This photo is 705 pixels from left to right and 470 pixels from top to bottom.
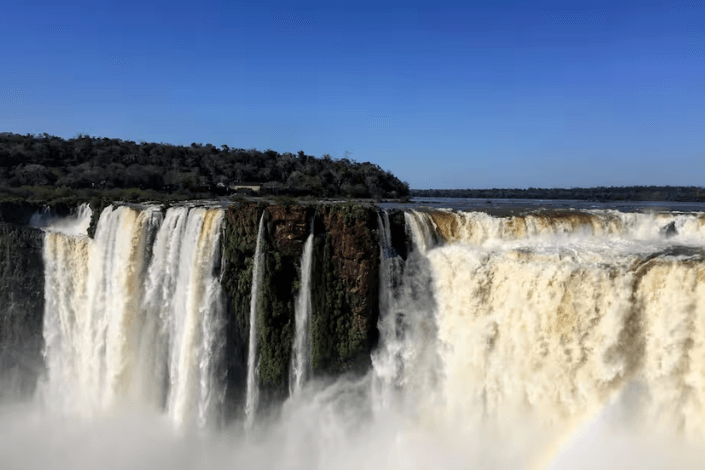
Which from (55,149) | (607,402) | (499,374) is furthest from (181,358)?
(55,149)

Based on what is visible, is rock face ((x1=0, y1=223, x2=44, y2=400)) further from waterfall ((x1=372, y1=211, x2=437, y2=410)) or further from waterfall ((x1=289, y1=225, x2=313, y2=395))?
waterfall ((x1=372, y1=211, x2=437, y2=410))

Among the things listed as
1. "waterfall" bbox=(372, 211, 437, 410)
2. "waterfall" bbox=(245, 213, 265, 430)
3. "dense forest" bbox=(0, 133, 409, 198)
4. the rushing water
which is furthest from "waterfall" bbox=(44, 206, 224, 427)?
"dense forest" bbox=(0, 133, 409, 198)

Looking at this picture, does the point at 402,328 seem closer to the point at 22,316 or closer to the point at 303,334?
the point at 303,334

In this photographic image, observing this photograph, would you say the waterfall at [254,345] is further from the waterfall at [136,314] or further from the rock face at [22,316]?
the rock face at [22,316]

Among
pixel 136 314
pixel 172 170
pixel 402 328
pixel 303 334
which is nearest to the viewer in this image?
pixel 402 328

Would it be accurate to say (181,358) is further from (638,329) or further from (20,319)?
(638,329)

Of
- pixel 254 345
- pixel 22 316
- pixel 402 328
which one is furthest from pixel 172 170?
pixel 402 328
